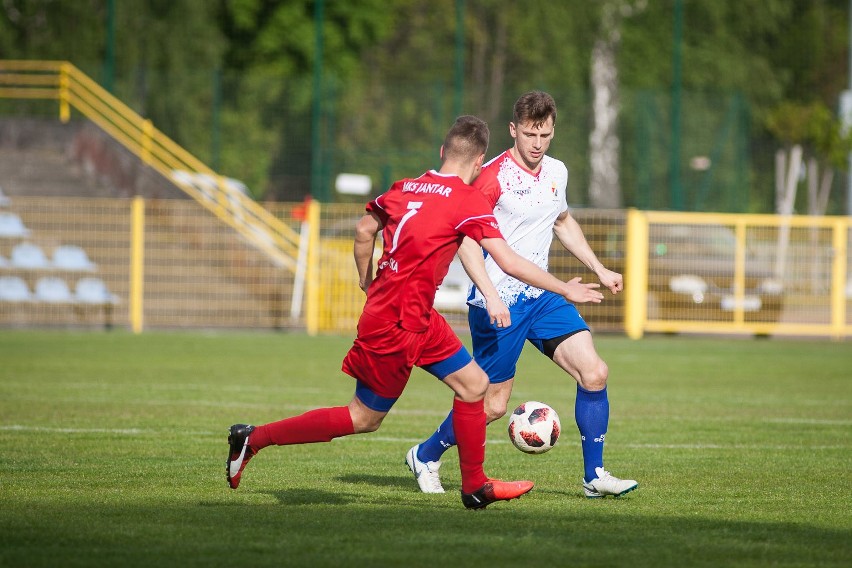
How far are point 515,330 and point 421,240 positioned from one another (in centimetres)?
135

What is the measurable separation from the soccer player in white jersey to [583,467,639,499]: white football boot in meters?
0.01

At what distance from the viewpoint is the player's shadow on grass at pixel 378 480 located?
8.09 m

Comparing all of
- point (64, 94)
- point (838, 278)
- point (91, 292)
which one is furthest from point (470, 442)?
point (64, 94)

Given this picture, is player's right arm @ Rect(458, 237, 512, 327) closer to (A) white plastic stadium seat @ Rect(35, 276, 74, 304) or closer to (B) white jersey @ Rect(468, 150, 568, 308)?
(B) white jersey @ Rect(468, 150, 568, 308)

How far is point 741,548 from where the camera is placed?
5.95 m

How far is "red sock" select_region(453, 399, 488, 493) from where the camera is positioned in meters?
6.93

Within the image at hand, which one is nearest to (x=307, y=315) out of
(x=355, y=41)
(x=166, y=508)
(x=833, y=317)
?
(x=833, y=317)

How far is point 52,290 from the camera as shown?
23.3 m

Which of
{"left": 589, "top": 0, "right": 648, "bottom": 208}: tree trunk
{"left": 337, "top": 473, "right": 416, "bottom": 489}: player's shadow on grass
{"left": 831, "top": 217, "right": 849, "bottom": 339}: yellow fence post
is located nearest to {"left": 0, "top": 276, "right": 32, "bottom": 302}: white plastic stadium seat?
{"left": 831, "top": 217, "right": 849, "bottom": 339}: yellow fence post

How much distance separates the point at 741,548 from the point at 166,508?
274cm

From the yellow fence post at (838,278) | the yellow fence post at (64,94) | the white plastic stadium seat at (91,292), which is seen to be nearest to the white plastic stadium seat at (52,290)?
the white plastic stadium seat at (91,292)

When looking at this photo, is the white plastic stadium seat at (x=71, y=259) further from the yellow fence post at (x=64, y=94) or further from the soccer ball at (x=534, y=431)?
the soccer ball at (x=534, y=431)

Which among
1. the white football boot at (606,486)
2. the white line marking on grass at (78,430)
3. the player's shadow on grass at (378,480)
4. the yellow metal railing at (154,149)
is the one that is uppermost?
the yellow metal railing at (154,149)

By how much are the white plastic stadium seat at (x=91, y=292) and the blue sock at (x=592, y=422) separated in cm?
1680
